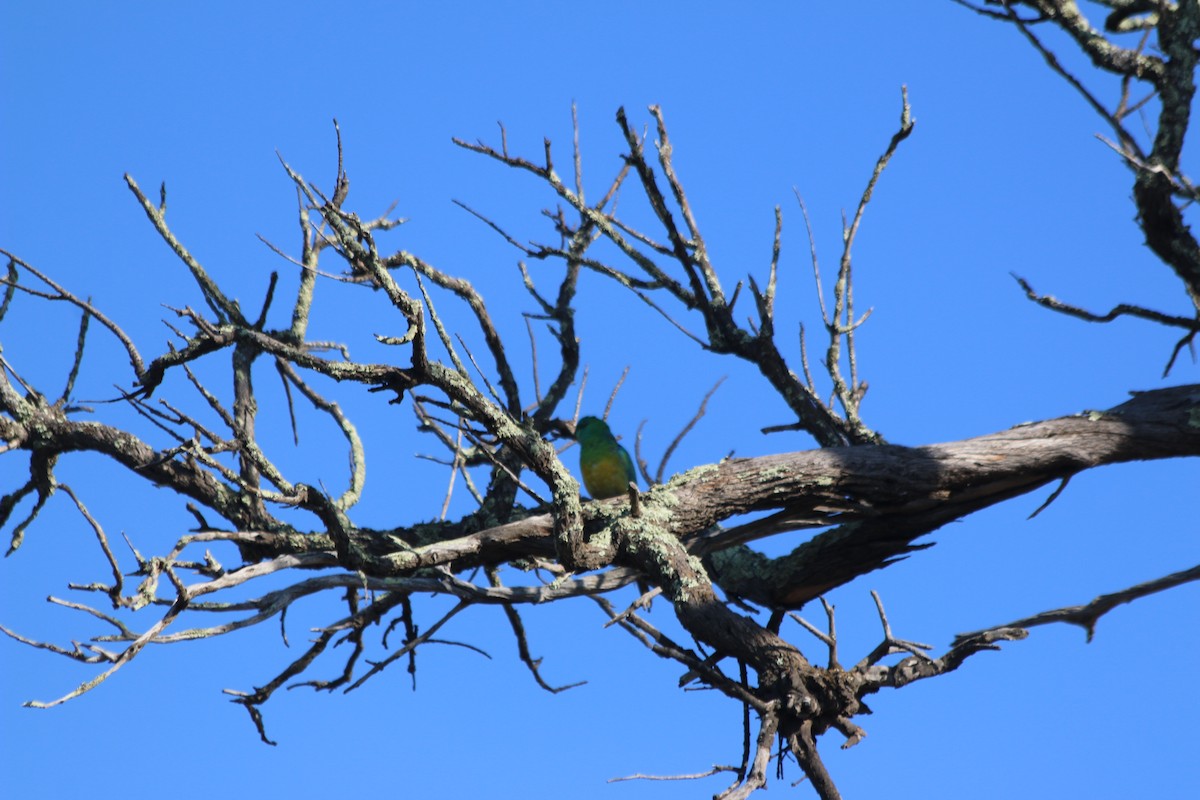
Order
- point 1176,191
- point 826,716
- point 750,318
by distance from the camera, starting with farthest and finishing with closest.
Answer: point 750,318
point 1176,191
point 826,716

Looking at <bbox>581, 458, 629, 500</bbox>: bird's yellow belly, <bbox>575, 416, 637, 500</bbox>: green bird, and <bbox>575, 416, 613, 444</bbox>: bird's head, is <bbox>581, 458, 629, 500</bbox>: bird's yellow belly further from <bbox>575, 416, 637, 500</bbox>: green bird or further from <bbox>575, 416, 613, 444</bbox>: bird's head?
<bbox>575, 416, 613, 444</bbox>: bird's head

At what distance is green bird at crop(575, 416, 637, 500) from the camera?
5.31 m

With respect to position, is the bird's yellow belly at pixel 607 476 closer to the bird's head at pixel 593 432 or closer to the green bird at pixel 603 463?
the green bird at pixel 603 463

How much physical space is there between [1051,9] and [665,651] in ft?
9.31

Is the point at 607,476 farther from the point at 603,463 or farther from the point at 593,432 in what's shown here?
the point at 593,432

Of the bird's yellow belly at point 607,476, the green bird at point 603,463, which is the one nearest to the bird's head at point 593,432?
the green bird at point 603,463

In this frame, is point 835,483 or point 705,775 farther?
point 835,483

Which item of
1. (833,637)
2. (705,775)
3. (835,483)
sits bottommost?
(705,775)

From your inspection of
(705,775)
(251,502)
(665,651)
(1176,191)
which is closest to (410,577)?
(251,502)

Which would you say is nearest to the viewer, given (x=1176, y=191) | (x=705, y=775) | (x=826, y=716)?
(x=705, y=775)

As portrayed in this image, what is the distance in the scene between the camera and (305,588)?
350 centimetres

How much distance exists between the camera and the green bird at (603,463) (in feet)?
17.4

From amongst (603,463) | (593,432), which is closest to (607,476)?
(603,463)

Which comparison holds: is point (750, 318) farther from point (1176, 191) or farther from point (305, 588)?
point (305, 588)
